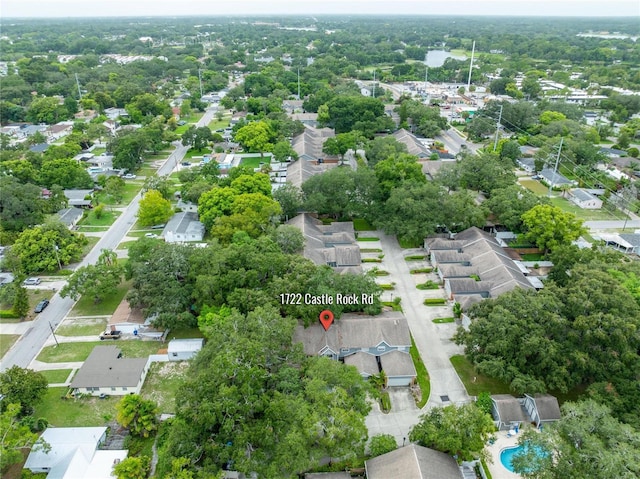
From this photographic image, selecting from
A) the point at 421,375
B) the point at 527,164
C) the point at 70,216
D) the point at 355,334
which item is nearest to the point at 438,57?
the point at 527,164

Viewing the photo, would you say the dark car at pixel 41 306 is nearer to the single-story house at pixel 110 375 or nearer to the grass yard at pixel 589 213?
the single-story house at pixel 110 375

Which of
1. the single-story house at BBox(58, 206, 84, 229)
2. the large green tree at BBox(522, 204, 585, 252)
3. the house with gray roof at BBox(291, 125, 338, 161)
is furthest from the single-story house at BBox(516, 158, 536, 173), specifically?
the single-story house at BBox(58, 206, 84, 229)

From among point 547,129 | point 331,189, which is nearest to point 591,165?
point 547,129

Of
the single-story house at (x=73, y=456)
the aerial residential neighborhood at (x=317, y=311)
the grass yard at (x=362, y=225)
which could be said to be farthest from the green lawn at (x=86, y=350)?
the grass yard at (x=362, y=225)

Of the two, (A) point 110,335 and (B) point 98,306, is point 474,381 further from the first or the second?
(B) point 98,306

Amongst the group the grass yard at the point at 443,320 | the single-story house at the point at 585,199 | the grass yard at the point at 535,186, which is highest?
the single-story house at the point at 585,199
